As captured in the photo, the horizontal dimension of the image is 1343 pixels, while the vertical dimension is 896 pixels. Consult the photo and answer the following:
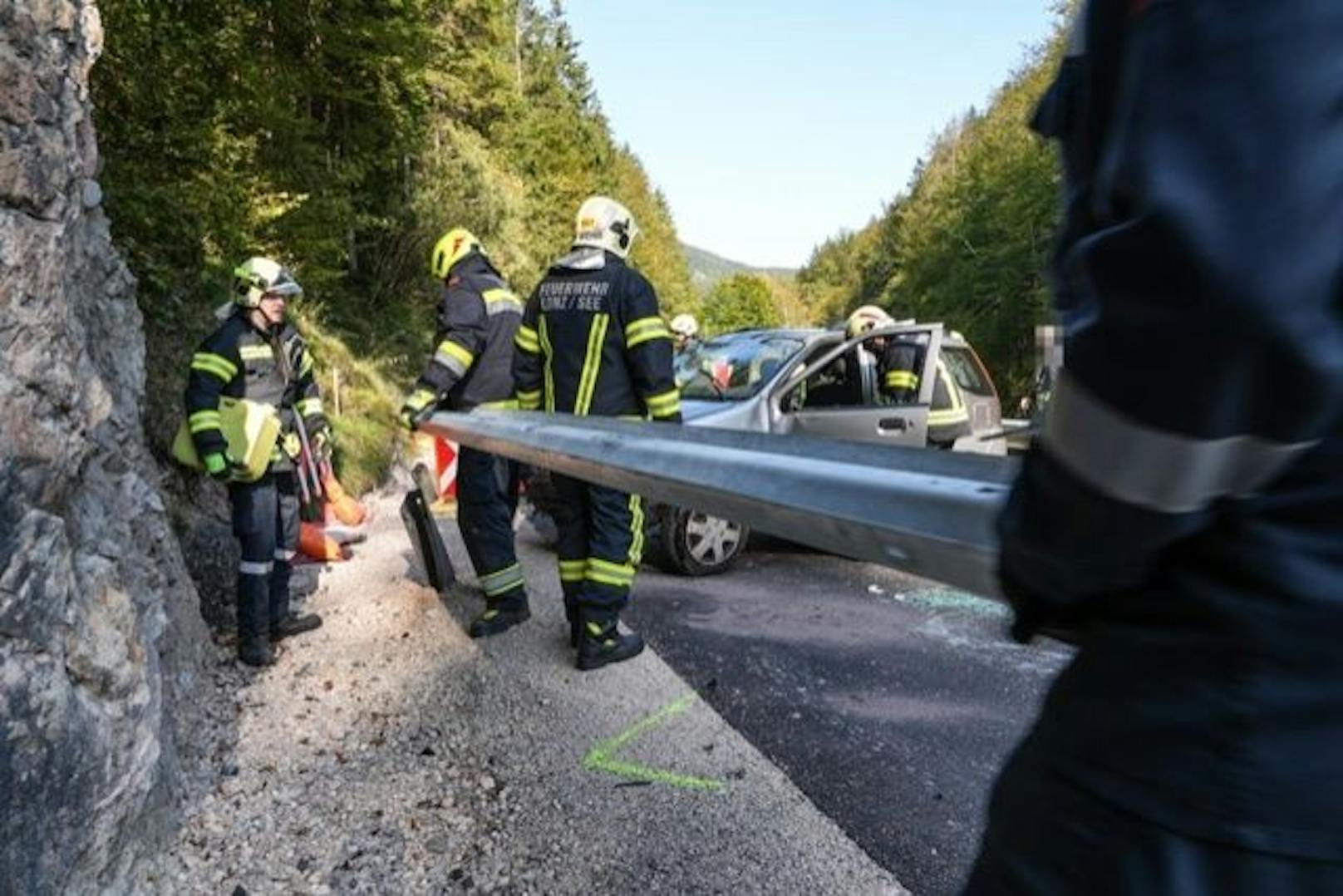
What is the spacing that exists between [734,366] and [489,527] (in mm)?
3107

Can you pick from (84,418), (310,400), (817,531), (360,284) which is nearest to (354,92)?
(360,284)

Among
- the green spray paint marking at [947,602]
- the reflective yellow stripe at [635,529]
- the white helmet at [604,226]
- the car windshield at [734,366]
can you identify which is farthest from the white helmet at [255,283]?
the green spray paint marking at [947,602]

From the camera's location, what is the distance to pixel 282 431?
5129 mm

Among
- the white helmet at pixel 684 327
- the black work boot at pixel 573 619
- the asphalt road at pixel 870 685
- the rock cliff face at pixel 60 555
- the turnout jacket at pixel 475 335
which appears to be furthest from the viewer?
the white helmet at pixel 684 327

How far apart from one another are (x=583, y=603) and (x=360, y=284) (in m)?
16.8

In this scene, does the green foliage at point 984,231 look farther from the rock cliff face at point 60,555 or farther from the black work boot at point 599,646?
the rock cliff face at point 60,555

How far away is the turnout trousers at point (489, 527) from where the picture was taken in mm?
4953

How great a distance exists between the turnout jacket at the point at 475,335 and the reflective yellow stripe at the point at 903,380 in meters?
3.44

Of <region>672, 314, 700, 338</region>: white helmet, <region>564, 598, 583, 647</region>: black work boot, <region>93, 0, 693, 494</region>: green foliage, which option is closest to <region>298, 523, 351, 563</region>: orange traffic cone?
<region>93, 0, 693, 494</region>: green foliage

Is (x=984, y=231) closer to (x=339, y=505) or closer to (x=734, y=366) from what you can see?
(x=734, y=366)

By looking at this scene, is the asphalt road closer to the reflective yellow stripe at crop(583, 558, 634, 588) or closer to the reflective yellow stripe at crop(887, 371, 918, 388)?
the reflective yellow stripe at crop(583, 558, 634, 588)

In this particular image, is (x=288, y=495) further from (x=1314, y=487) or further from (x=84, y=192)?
(x=1314, y=487)

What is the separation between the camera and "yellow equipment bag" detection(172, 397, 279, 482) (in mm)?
4648

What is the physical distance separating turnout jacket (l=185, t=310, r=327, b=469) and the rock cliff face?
1.15 metres
